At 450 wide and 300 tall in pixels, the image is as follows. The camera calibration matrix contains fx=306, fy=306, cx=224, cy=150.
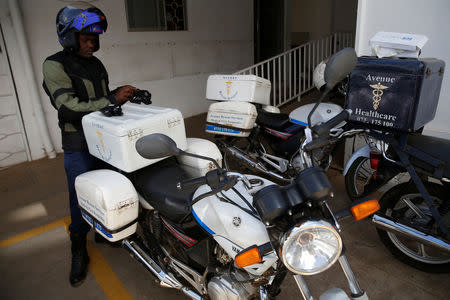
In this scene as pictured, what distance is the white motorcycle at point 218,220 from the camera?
1122 mm

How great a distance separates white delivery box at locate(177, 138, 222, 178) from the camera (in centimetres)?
212

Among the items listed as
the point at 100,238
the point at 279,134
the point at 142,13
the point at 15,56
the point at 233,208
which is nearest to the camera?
the point at 233,208

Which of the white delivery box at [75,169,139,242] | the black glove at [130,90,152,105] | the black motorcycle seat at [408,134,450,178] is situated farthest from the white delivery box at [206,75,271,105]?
the white delivery box at [75,169,139,242]

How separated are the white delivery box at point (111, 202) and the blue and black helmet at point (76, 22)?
37.3 inches

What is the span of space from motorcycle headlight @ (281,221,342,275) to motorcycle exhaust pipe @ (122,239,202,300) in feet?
2.93

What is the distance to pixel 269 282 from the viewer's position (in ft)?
4.94

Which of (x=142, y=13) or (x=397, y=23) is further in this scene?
(x=142, y=13)

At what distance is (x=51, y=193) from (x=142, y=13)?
374 cm

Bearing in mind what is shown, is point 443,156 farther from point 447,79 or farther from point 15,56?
point 15,56

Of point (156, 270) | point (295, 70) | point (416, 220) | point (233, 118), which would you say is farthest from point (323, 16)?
point (156, 270)

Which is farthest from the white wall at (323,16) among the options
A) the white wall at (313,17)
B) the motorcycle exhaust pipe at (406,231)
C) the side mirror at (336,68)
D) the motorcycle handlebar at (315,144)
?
the motorcycle handlebar at (315,144)

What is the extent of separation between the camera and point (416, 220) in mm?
2186

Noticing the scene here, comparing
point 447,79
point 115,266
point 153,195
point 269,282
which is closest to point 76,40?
point 153,195

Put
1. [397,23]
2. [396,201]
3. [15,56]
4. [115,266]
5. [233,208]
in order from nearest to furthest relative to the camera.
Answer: [233,208] < [396,201] < [115,266] < [397,23] < [15,56]
